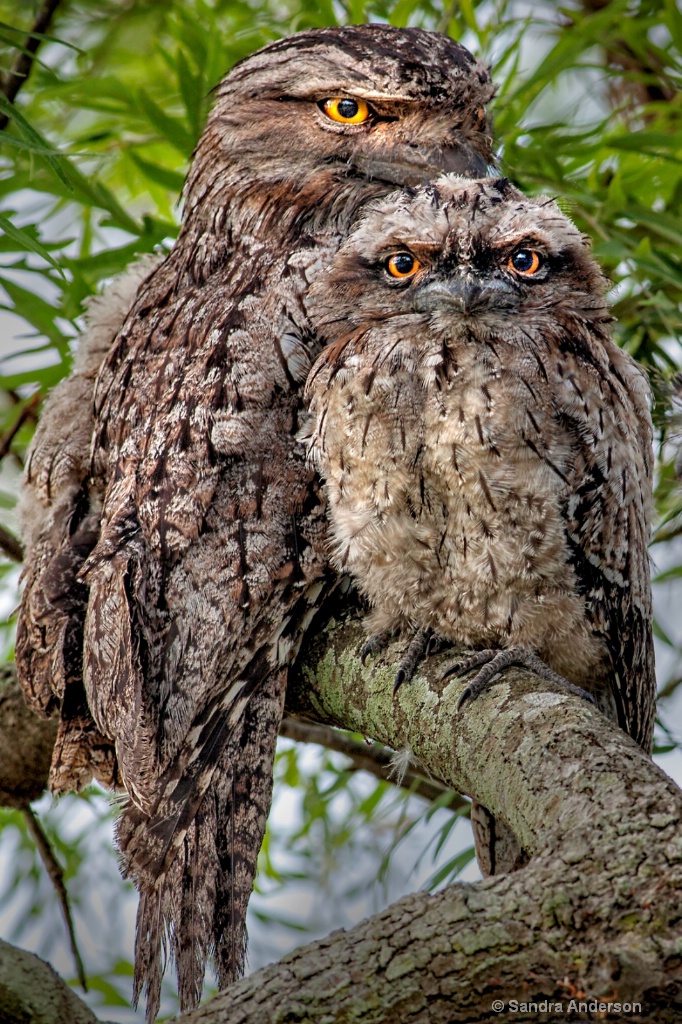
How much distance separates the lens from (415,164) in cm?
206

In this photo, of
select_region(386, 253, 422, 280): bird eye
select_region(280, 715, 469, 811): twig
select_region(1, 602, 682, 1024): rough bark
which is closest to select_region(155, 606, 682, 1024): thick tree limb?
select_region(1, 602, 682, 1024): rough bark

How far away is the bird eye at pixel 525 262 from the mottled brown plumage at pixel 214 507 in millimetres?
332

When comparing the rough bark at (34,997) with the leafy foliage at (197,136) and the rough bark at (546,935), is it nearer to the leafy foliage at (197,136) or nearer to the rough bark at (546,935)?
the rough bark at (546,935)

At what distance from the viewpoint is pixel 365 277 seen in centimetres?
185

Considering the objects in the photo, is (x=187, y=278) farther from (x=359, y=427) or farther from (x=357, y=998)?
(x=357, y=998)

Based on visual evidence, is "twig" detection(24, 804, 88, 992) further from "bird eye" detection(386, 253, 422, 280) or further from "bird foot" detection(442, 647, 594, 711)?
"bird eye" detection(386, 253, 422, 280)

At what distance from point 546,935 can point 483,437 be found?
0.81 metres

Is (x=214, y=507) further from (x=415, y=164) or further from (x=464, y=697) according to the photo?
(x=415, y=164)

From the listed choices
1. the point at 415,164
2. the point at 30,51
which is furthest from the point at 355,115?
the point at 30,51

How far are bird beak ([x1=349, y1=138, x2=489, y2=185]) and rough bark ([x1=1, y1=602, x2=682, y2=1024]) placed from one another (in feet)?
3.72

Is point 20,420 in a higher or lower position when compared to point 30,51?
lower

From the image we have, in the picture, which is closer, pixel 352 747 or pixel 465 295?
pixel 465 295

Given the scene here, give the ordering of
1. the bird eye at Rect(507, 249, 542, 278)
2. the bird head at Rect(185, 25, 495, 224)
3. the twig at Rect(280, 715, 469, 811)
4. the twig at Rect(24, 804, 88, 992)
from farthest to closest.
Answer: the twig at Rect(280, 715, 469, 811)
the twig at Rect(24, 804, 88, 992)
the bird head at Rect(185, 25, 495, 224)
the bird eye at Rect(507, 249, 542, 278)

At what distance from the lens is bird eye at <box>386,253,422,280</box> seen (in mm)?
1823
